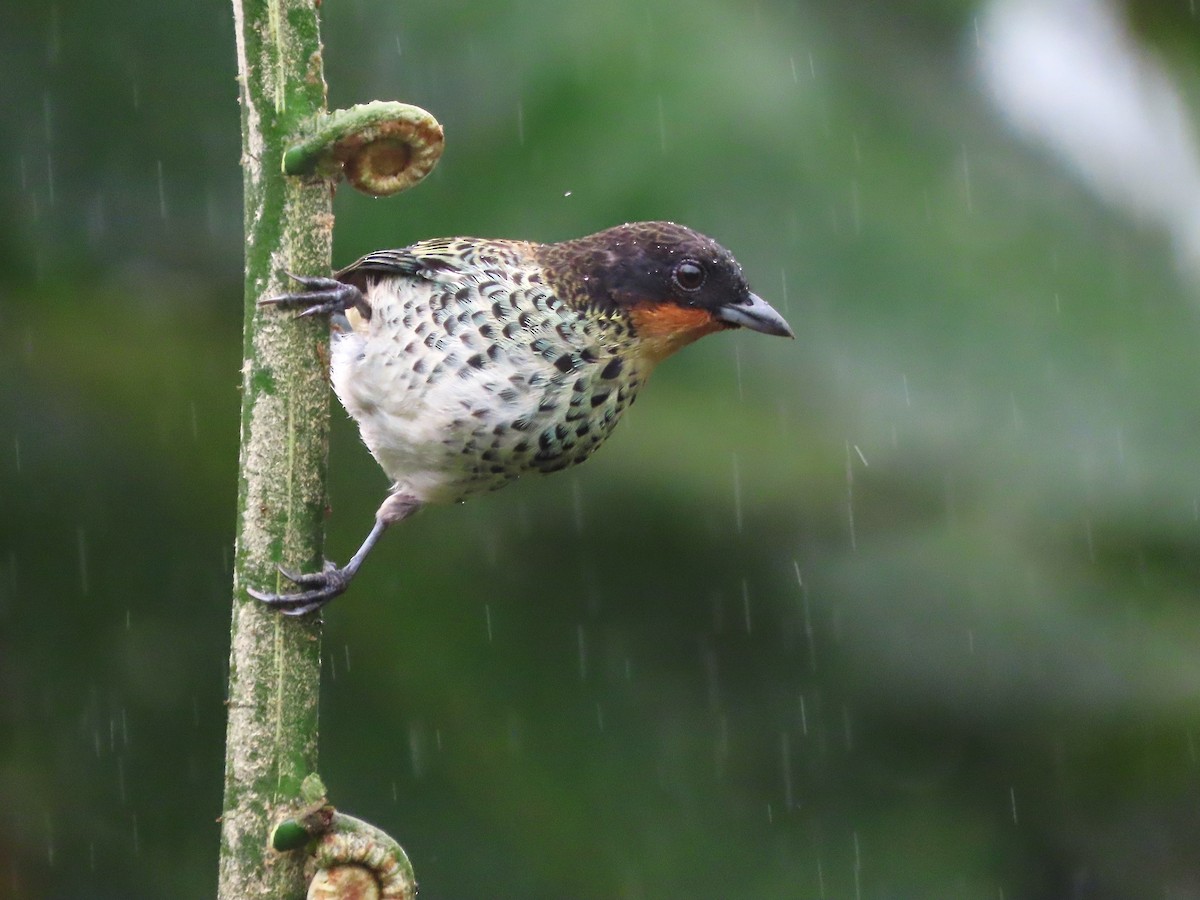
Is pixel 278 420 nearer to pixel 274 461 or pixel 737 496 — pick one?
pixel 274 461

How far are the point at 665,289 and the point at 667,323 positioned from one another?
0.23ft

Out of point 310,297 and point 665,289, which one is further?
point 665,289

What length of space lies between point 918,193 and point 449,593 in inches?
79.5

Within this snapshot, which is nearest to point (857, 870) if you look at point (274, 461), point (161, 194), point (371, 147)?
point (161, 194)

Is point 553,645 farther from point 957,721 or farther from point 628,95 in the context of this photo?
point 628,95

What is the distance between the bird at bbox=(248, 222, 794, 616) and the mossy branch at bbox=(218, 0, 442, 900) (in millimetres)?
823

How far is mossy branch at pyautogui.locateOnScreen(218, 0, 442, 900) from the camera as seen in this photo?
2119 mm

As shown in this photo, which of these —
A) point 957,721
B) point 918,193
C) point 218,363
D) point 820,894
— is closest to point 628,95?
point 918,193

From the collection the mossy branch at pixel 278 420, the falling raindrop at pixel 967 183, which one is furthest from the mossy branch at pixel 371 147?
the falling raindrop at pixel 967 183

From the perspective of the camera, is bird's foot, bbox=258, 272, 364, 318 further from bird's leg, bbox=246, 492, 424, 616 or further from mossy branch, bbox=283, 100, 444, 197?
bird's leg, bbox=246, 492, 424, 616

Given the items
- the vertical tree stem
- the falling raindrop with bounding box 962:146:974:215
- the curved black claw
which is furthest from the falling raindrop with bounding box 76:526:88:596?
the falling raindrop with bounding box 962:146:974:215

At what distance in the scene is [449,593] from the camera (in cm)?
439

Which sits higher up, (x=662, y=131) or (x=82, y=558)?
(x=662, y=131)

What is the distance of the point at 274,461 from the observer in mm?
2150
